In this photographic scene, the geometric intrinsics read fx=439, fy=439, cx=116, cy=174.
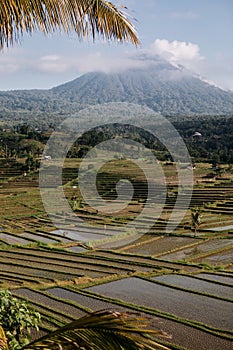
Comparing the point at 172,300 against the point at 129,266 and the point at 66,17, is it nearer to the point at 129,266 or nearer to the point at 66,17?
the point at 129,266

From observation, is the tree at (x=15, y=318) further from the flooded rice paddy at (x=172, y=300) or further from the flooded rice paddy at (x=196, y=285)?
the flooded rice paddy at (x=196, y=285)

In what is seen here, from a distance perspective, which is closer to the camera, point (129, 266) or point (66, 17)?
point (66, 17)

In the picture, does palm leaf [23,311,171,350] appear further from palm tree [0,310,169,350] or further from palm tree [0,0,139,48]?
palm tree [0,0,139,48]

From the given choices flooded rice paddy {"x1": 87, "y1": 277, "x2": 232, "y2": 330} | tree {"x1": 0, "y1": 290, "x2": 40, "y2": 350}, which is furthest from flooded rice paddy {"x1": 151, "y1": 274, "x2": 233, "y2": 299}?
tree {"x1": 0, "y1": 290, "x2": 40, "y2": 350}

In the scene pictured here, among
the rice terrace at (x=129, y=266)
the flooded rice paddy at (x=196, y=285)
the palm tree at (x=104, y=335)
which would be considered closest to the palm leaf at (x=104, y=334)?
the palm tree at (x=104, y=335)

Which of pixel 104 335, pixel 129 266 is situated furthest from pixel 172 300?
pixel 104 335

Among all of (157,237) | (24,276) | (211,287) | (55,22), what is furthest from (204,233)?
(55,22)
